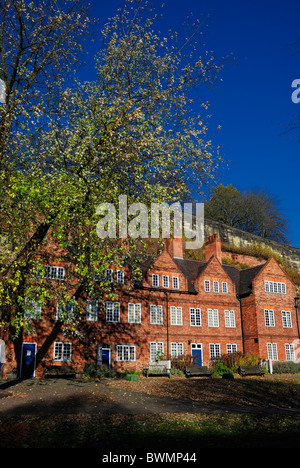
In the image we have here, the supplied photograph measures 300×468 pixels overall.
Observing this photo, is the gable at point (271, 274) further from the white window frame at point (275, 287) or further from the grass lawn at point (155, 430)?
the grass lawn at point (155, 430)

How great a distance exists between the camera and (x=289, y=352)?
124 feet

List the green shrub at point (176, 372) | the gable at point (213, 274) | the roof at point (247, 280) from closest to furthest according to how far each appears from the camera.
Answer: the green shrub at point (176, 372), the gable at point (213, 274), the roof at point (247, 280)

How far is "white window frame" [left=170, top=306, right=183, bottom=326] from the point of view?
113 ft

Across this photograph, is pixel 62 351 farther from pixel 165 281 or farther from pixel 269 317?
pixel 269 317

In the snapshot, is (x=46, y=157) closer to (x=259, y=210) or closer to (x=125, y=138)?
(x=125, y=138)

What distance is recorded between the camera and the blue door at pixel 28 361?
87.1ft

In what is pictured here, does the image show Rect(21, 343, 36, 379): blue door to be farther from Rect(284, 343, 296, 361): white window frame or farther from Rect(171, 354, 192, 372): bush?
Rect(284, 343, 296, 361): white window frame

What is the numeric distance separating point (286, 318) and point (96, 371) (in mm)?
20648

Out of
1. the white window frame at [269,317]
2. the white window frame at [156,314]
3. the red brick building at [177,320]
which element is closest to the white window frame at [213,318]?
the red brick building at [177,320]

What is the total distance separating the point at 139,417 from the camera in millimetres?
12141

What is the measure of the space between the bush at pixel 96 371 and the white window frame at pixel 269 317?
1657 centimetres

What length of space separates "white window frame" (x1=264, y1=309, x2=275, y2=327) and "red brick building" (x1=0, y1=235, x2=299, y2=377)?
0.10 meters

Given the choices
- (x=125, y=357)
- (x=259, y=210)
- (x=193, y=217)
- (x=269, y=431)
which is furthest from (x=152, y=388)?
(x=259, y=210)

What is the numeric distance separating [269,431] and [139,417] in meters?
3.93
